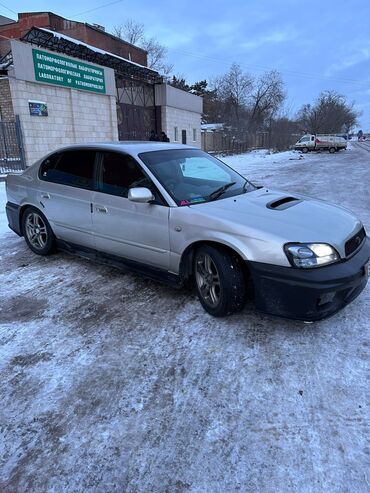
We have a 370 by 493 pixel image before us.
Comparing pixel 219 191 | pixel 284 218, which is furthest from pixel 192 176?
pixel 284 218

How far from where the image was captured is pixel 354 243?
11.1 ft

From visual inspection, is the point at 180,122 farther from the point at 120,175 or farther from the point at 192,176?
the point at 120,175

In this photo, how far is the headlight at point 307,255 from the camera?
9.66ft

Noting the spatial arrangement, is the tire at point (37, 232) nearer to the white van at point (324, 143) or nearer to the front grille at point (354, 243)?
the front grille at point (354, 243)

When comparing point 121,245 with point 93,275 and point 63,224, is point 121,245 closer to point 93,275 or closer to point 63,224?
point 93,275

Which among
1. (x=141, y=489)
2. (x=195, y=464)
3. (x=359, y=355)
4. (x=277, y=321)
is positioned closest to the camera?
(x=141, y=489)

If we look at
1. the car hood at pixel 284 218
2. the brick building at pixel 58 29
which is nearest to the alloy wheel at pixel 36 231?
the car hood at pixel 284 218

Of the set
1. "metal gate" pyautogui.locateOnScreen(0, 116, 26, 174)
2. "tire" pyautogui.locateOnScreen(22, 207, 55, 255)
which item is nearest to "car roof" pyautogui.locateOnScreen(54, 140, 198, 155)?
"tire" pyautogui.locateOnScreen(22, 207, 55, 255)

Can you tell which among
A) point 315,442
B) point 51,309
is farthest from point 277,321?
point 51,309

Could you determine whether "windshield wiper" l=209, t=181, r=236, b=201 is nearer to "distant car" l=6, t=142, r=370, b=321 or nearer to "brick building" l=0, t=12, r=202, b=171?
"distant car" l=6, t=142, r=370, b=321

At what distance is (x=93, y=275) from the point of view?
4.64 m

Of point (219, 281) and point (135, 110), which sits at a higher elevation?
point (135, 110)

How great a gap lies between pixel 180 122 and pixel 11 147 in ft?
56.3

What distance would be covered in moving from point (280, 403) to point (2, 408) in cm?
179
